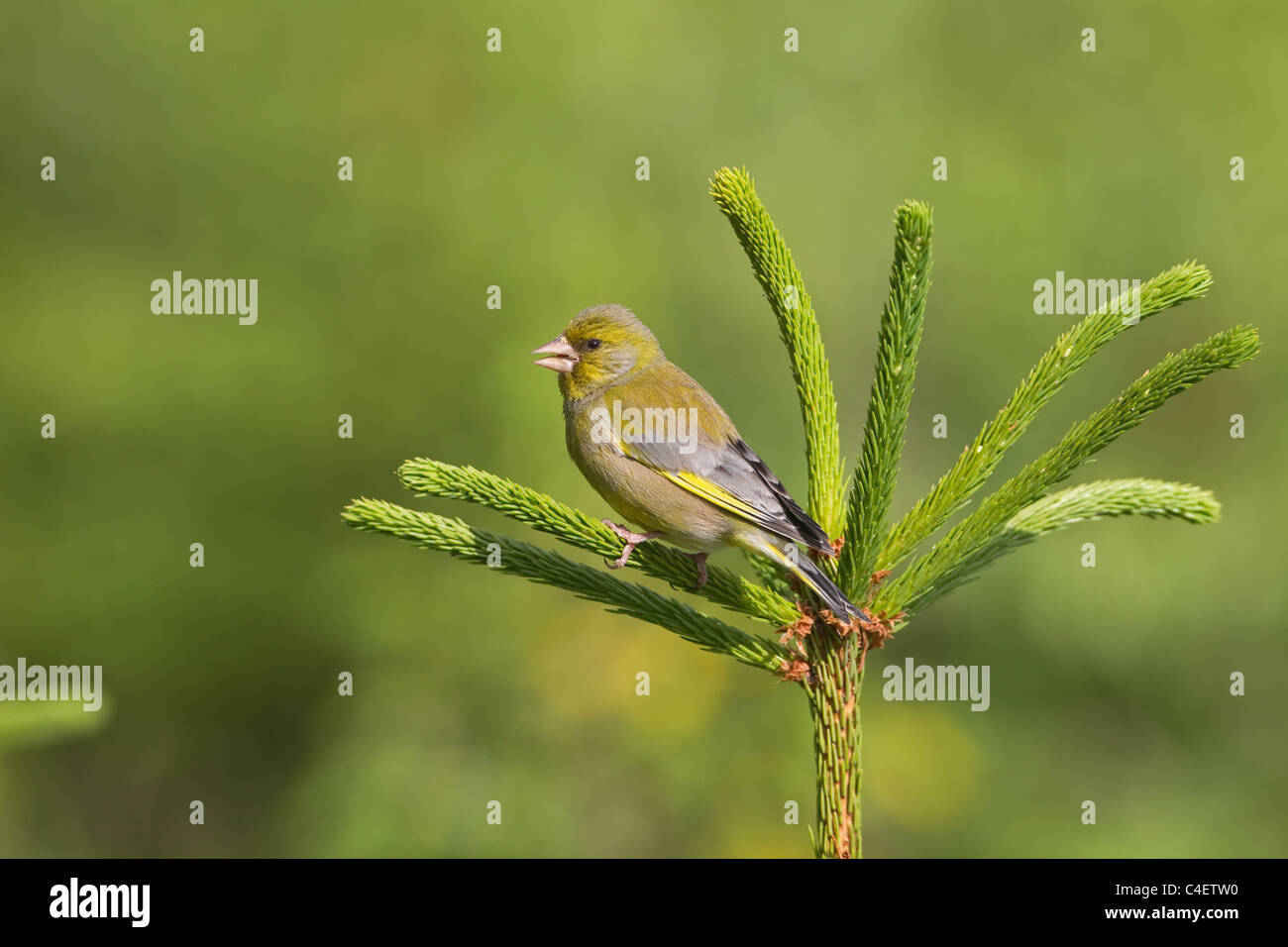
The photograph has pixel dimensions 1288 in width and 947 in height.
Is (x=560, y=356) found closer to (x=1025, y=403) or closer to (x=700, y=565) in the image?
(x=700, y=565)

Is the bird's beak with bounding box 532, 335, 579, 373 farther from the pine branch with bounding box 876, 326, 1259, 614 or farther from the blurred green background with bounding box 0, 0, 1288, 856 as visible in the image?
the blurred green background with bounding box 0, 0, 1288, 856

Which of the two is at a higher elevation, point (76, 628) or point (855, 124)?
point (855, 124)

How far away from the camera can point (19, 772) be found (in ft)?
29.6

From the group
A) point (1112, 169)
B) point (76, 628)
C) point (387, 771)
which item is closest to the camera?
point (387, 771)

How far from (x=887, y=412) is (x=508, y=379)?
5.83 metres

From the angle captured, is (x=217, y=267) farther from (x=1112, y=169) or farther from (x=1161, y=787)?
(x=1161, y=787)

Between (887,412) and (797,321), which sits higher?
(797,321)

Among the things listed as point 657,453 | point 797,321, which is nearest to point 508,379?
point 657,453

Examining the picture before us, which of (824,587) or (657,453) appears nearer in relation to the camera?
(824,587)

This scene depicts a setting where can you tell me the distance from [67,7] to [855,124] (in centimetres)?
658

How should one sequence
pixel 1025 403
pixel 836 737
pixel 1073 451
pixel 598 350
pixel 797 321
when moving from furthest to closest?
pixel 598 350
pixel 797 321
pixel 1025 403
pixel 1073 451
pixel 836 737

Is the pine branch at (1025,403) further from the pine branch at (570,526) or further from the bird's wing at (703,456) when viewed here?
the bird's wing at (703,456)

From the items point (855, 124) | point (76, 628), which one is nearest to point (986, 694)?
point (855, 124)

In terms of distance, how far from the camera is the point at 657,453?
4.07 m
